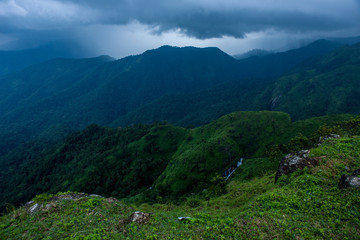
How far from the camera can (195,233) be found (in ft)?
51.3

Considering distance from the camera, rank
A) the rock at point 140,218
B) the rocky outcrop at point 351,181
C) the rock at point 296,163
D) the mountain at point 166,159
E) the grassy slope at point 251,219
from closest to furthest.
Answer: the grassy slope at point 251,219 < the rocky outcrop at point 351,181 < the rock at point 140,218 < the rock at point 296,163 < the mountain at point 166,159

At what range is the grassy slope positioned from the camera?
1478 centimetres

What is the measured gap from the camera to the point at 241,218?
16750 mm

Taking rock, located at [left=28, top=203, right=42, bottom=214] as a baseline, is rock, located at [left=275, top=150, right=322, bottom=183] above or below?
above

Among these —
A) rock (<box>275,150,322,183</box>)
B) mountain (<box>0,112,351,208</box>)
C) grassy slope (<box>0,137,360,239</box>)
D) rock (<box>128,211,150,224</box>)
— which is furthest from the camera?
mountain (<box>0,112,351,208</box>)

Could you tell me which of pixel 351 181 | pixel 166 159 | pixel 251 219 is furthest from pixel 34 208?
pixel 166 159

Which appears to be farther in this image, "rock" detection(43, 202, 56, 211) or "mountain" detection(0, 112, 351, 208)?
"mountain" detection(0, 112, 351, 208)

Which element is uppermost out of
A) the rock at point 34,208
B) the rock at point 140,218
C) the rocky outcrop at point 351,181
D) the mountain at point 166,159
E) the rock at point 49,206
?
→ the rocky outcrop at point 351,181

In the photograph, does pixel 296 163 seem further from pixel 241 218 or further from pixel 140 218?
pixel 140 218

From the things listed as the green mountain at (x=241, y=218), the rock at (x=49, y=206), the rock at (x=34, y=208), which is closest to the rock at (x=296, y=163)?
the green mountain at (x=241, y=218)

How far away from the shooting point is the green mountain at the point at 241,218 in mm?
14834

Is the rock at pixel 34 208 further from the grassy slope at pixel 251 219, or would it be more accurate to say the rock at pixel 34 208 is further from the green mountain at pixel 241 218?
the grassy slope at pixel 251 219

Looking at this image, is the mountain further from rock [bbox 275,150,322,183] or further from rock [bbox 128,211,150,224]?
rock [bbox 128,211,150,224]

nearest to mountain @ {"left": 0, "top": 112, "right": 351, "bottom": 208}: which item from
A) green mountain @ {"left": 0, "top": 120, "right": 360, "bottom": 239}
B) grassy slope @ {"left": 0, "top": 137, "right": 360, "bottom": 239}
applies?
green mountain @ {"left": 0, "top": 120, "right": 360, "bottom": 239}
